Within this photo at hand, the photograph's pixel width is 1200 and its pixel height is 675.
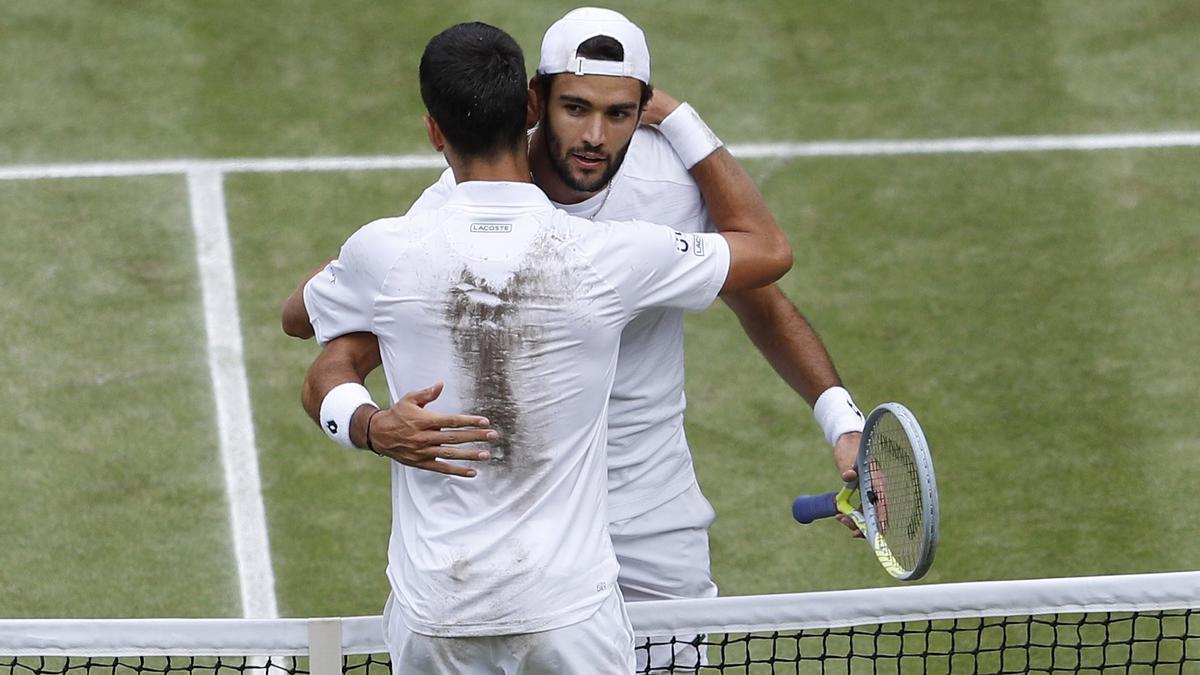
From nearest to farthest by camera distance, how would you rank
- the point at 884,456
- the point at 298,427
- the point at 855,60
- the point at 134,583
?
the point at 884,456, the point at 134,583, the point at 298,427, the point at 855,60

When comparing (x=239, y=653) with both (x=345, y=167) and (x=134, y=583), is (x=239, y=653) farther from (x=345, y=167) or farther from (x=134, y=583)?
(x=345, y=167)

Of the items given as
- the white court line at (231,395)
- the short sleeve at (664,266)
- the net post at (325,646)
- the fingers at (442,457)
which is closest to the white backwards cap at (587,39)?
the short sleeve at (664,266)

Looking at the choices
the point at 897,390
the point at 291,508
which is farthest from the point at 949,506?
the point at 291,508

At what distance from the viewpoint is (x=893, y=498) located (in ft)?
18.2

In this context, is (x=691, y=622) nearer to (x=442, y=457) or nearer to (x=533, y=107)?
(x=442, y=457)

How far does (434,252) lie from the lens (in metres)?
4.95

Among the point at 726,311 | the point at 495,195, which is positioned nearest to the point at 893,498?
the point at 495,195

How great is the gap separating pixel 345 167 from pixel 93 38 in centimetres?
216

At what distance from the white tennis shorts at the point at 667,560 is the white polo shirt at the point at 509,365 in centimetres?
88

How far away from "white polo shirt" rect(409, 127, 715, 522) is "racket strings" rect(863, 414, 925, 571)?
0.73 metres

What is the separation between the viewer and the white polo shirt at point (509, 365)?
4938 millimetres

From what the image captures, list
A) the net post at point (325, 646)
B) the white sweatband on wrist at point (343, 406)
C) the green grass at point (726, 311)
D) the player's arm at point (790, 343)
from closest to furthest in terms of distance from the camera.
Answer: the white sweatband on wrist at point (343, 406) < the net post at point (325, 646) < the player's arm at point (790, 343) < the green grass at point (726, 311)

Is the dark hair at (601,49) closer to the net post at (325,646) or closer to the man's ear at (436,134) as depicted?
the man's ear at (436,134)

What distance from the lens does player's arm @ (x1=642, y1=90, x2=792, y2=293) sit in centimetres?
550
